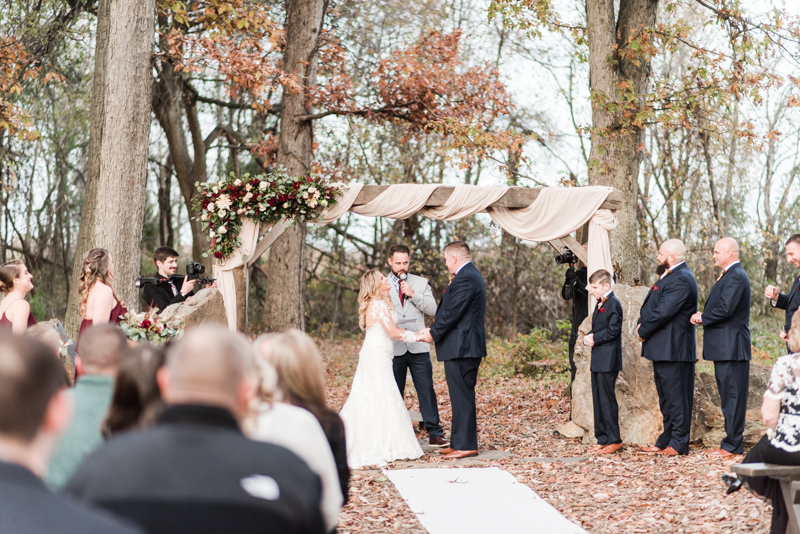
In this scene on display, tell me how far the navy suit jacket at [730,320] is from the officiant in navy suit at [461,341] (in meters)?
2.08

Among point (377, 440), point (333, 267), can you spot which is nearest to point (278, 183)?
point (377, 440)

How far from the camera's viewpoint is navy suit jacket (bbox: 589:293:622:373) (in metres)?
7.27

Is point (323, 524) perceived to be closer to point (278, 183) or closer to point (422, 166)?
point (278, 183)

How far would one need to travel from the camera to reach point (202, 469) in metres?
1.68

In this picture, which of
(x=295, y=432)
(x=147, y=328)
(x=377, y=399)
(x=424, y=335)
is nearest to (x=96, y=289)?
(x=147, y=328)

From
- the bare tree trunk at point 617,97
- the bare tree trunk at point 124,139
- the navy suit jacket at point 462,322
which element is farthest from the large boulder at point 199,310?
the bare tree trunk at point 617,97

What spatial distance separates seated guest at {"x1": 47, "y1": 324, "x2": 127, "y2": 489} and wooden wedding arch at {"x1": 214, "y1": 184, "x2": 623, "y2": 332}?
6145 millimetres

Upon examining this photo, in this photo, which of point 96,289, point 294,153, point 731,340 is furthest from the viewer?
point 294,153

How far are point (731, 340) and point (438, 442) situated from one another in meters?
2.96

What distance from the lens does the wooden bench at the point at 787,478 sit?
4.06 meters

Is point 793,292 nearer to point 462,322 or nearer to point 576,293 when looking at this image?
point 576,293

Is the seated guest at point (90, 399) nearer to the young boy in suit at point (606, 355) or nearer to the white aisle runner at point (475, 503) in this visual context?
the white aisle runner at point (475, 503)

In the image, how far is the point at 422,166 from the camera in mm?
18062

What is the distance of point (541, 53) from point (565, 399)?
11.5m
